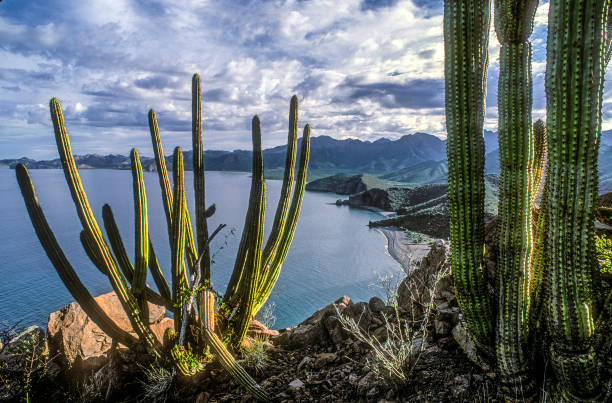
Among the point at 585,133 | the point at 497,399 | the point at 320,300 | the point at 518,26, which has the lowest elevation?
the point at 320,300

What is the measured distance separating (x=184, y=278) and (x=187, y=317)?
1.99ft

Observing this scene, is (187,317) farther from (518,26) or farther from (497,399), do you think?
(518,26)

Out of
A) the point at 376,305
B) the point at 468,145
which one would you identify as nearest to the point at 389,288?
the point at 376,305

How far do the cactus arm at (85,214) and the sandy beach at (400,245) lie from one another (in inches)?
760

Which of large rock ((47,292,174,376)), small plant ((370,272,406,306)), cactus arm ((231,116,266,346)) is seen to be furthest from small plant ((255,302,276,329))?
small plant ((370,272,406,306))

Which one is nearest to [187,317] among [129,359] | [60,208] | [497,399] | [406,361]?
[129,359]

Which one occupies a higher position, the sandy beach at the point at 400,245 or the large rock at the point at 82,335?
the large rock at the point at 82,335

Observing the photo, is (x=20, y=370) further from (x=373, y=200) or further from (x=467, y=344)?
(x=373, y=200)

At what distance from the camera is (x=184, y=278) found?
5680 mm

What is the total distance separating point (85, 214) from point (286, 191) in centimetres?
308

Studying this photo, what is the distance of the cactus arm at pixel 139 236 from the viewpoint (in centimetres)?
547

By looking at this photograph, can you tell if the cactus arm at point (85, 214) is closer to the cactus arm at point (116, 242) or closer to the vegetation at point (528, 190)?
the cactus arm at point (116, 242)

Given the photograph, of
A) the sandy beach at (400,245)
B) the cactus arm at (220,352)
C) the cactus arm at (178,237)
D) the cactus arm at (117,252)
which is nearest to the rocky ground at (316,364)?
the cactus arm at (220,352)

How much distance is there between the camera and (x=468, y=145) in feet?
11.5
